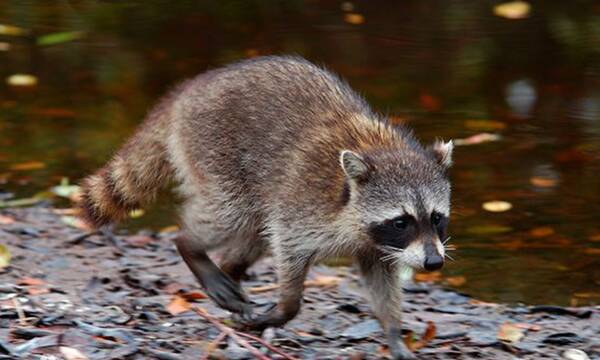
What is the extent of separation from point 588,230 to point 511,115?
205 cm

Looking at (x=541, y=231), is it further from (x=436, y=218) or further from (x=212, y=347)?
(x=212, y=347)

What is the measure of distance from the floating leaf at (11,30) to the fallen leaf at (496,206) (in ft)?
16.6

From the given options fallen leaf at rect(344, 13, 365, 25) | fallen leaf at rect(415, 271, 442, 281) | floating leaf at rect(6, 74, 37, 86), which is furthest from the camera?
fallen leaf at rect(344, 13, 365, 25)

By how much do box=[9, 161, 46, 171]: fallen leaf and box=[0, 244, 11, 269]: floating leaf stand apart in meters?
1.74

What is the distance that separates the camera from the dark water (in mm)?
7621

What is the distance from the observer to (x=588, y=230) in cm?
766

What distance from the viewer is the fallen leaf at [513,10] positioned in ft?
38.3

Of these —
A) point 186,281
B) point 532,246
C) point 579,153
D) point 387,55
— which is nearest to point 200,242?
point 186,281

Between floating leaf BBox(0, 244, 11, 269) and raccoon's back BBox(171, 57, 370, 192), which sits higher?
raccoon's back BBox(171, 57, 370, 192)

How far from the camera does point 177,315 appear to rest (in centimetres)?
612

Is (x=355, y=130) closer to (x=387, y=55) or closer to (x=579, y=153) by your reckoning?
(x=579, y=153)

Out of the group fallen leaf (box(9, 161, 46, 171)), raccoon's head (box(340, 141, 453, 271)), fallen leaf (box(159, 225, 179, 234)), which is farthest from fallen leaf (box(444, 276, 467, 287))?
fallen leaf (box(9, 161, 46, 171))

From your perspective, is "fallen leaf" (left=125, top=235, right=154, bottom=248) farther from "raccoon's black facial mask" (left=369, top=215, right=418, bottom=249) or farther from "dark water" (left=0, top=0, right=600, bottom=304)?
"raccoon's black facial mask" (left=369, top=215, right=418, bottom=249)

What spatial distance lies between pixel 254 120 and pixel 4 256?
1634 mm
